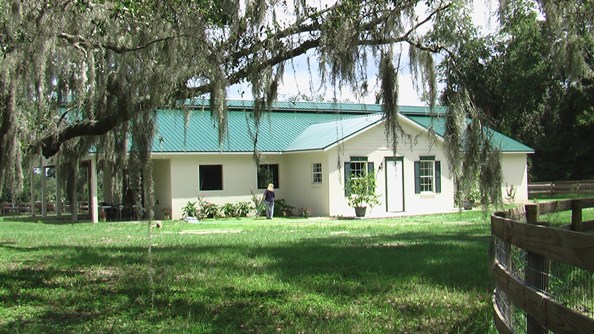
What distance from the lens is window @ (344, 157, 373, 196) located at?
77.5 ft

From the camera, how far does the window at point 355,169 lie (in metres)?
23.6

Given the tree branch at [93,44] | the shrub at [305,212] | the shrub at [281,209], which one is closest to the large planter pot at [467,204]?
the shrub at [305,212]

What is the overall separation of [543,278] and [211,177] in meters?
21.1

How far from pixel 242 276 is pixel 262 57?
9.25 ft

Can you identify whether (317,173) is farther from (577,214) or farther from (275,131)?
(577,214)

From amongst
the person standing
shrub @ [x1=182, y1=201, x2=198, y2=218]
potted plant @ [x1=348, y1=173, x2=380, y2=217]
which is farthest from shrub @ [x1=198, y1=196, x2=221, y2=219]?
potted plant @ [x1=348, y1=173, x2=380, y2=217]

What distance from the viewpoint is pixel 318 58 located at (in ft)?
25.7

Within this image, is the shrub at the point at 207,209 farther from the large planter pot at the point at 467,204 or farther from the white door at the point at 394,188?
the large planter pot at the point at 467,204

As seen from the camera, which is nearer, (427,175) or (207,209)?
(207,209)

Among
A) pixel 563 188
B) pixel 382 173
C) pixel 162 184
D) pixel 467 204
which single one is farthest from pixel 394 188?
pixel 563 188

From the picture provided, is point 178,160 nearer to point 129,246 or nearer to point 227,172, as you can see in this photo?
point 227,172

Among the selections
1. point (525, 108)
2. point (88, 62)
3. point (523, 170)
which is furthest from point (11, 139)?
point (525, 108)

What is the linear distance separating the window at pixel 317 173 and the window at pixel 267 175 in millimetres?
2040

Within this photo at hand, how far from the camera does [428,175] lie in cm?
2558
